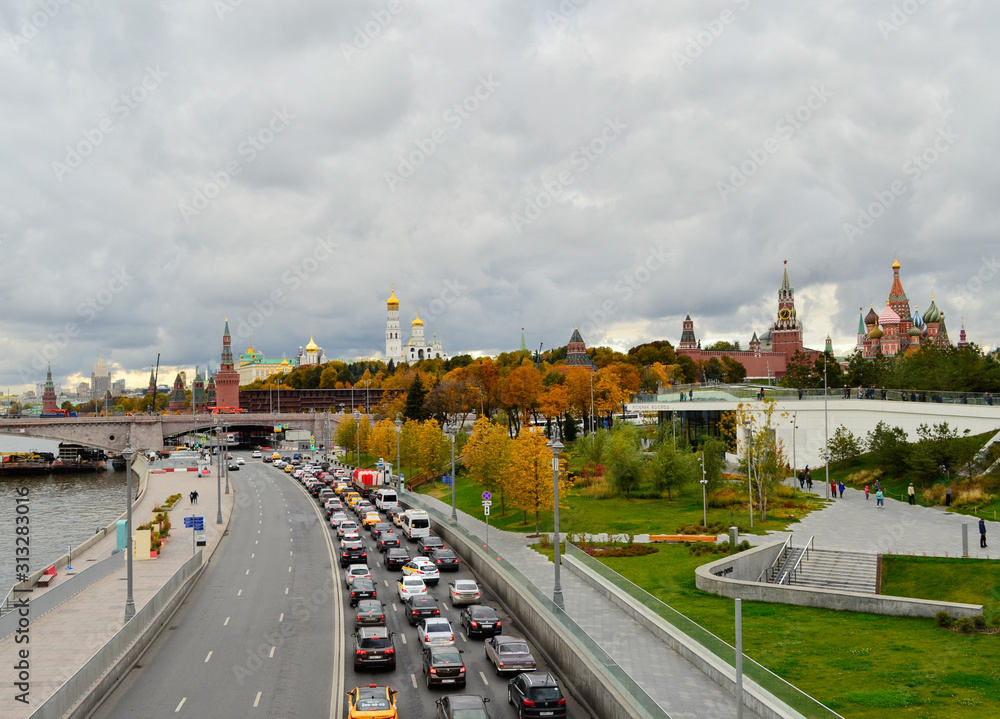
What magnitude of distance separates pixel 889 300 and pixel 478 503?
139509 millimetres

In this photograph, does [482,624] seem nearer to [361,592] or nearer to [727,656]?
[361,592]

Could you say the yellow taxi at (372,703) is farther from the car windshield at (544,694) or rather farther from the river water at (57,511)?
the river water at (57,511)

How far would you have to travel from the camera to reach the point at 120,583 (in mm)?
33062

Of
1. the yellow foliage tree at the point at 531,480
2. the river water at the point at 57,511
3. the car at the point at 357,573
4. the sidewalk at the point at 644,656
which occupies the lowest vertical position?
the river water at the point at 57,511

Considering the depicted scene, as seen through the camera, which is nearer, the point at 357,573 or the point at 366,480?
the point at 357,573

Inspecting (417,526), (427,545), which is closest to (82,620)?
(427,545)

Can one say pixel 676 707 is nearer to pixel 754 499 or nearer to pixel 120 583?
pixel 120 583

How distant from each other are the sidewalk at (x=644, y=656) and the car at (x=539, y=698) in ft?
6.73

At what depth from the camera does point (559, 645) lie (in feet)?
72.8

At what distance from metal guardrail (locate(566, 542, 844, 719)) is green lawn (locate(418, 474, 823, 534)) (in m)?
12.4

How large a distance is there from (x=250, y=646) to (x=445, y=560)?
13105 millimetres

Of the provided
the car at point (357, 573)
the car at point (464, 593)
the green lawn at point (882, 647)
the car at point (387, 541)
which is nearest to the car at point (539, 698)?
the green lawn at point (882, 647)

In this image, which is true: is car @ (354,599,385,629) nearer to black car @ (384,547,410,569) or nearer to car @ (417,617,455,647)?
car @ (417,617,455,647)

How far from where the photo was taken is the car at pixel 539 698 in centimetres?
1783
